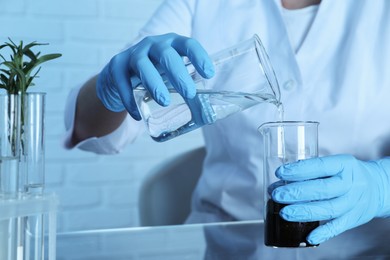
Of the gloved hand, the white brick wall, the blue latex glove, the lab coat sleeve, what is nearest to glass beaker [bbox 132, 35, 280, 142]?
the gloved hand

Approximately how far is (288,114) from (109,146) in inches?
19.5

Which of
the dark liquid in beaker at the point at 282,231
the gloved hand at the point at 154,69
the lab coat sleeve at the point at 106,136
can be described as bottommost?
the dark liquid in beaker at the point at 282,231

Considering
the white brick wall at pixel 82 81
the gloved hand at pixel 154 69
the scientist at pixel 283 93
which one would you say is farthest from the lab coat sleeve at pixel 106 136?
the white brick wall at pixel 82 81

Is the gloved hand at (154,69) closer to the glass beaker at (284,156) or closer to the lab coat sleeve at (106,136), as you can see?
the glass beaker at (284,156)

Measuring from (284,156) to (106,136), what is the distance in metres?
0.72

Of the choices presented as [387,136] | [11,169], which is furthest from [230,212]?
[11,169]

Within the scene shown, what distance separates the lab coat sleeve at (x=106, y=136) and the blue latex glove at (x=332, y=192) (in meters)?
0.66

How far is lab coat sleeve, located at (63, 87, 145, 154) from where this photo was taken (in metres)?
1.63

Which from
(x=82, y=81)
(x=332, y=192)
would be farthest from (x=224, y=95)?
(x=82, y=81)

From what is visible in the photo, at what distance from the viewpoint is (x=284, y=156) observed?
1.03 m

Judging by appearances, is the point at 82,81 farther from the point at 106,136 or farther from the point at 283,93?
the point at 283,93

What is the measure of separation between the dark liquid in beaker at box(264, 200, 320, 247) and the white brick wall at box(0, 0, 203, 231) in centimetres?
135

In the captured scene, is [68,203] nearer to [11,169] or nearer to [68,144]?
[68,144]

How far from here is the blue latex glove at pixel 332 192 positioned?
1.00 metres
